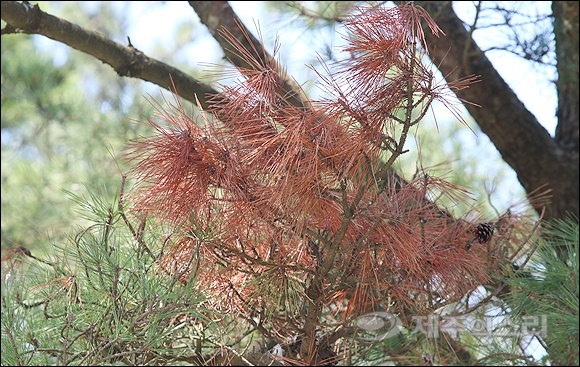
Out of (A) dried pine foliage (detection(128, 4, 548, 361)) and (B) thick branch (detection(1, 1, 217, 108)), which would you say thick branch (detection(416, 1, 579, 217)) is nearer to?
(B) thick branch (detection(1, 1, 217, 108))

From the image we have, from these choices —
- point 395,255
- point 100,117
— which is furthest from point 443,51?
point 100,117

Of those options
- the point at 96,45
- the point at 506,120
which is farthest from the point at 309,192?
the point at 506,120

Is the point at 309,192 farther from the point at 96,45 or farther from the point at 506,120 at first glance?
the point at 506,120

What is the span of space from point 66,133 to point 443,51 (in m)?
1.71

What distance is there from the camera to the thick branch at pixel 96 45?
4.19 ft

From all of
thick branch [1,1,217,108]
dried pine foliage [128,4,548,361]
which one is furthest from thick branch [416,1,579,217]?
dried pine foliage [128,4,548,361]

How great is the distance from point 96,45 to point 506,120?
81cm

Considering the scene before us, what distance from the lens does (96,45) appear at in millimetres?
1328

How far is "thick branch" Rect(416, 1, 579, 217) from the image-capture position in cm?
154

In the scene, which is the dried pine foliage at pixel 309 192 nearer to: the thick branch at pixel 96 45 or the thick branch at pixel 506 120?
the thick branch at pixel 96 45

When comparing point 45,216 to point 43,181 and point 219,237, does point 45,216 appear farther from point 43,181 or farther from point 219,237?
point 219,237

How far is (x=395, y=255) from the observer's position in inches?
31.6

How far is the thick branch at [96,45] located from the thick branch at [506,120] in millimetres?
501

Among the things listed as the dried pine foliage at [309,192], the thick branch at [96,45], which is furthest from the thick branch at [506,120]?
the dried pine foliage at [309,192]
